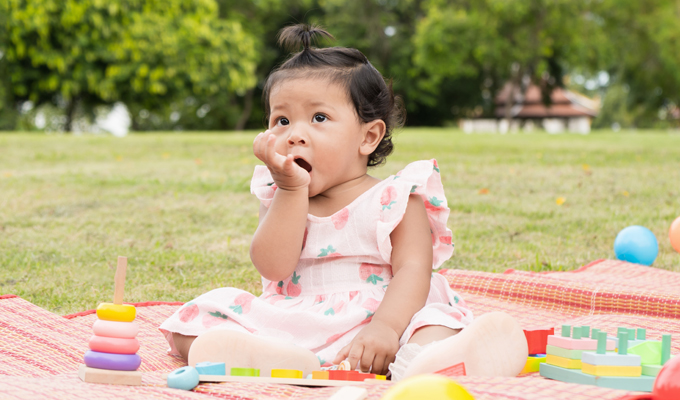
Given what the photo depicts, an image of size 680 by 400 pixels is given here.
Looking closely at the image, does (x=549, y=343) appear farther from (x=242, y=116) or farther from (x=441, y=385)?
(x=242, y=116)

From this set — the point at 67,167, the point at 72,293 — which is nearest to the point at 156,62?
the point at 67,167

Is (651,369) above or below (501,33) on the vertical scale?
below

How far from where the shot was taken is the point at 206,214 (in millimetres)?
5035

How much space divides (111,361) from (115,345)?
0.15 ft

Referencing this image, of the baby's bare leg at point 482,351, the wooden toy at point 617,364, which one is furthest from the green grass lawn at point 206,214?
the wooden toy at point 617,364

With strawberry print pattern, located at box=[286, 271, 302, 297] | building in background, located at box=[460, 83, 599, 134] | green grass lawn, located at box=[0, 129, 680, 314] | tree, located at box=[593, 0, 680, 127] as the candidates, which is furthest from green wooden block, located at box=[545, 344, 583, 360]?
building in background, located at box=[460, 83, 599, 134]

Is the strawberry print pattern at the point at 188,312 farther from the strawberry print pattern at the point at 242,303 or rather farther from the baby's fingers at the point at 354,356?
the baby's fingers at the point at 354,356

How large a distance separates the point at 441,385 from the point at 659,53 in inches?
1222

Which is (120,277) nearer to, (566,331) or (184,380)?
(184,380)

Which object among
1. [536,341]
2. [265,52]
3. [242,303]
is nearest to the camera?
[536,341]

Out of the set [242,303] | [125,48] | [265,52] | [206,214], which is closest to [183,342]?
[242,303]

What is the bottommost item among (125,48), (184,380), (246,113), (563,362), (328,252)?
(184,380)

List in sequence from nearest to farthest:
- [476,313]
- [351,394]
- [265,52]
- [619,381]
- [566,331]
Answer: [351,394] < [619,381] < [566,331] < [476,313] < [265,52]

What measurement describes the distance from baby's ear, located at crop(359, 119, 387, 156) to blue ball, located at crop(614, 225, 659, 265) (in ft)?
6.72
